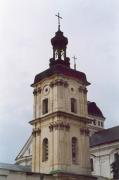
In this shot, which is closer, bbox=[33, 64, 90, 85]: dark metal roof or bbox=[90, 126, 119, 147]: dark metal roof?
bbox=[33, 64, 90, 85]: dark metal roof

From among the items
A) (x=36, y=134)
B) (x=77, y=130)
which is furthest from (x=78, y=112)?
(x=36, y=134)

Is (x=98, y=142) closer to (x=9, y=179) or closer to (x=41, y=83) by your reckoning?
(x=41, y=83)

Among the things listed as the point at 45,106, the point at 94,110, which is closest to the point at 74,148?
the point at 45,106

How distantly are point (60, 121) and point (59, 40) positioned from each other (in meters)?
8.37

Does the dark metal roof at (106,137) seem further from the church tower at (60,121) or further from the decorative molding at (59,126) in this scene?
the decorative molding at (59,126)

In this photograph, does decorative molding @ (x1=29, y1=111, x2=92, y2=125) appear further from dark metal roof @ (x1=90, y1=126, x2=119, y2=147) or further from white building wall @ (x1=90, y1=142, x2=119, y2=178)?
dark metal roof @ (x1=90, y1=126, x2=119, y2=147)

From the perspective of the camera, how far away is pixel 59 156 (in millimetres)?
38781

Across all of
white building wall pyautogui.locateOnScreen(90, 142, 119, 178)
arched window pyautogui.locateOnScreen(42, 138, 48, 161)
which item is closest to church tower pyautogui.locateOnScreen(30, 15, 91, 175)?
arched window pyautogui.locateOnScreen(42, 138, 48, 161)

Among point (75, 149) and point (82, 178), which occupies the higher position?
point (75, 149)

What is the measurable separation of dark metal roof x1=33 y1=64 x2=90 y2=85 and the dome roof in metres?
2.93

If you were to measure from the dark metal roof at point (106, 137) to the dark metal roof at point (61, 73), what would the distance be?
13.8 metres

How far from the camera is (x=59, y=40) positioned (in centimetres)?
4391

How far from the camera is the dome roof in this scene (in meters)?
43.9

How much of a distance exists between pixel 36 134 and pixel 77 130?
3692 millimetres
